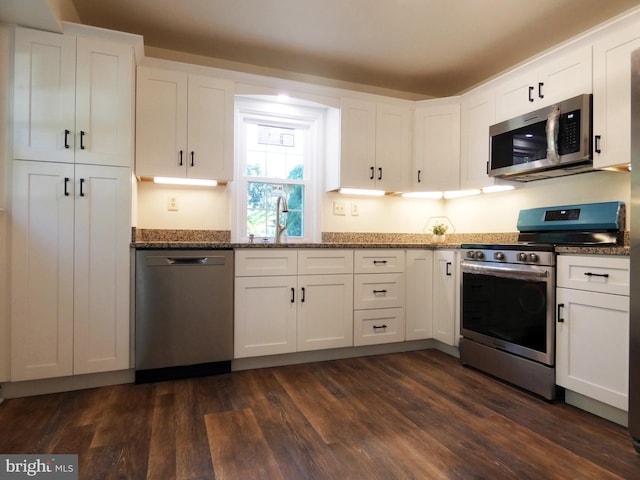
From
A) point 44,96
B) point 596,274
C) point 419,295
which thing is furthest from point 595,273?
point 44,96

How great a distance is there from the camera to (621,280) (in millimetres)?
1803

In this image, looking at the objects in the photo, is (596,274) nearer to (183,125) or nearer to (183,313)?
(183,313)

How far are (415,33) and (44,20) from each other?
2.40 meters

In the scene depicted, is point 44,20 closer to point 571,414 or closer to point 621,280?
point 621,280

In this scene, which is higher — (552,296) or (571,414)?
(552,296)

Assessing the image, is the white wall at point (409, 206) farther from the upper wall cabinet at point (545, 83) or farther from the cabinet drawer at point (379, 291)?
the cabinet drawer at point (379, 291)

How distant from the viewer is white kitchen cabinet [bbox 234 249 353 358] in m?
2.61

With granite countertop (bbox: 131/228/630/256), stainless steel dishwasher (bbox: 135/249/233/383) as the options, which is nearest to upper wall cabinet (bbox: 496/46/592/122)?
granite countertop (bbox: 131/228/630/256)

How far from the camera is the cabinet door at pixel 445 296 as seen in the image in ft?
9.55

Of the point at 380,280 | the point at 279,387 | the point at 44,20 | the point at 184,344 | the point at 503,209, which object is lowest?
the point at 279,387

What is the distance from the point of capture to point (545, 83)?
8.31 feet

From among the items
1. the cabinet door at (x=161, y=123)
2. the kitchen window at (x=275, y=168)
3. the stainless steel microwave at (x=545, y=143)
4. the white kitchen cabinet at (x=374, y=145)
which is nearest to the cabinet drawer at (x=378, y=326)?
the kitchen window at (x=275, y=168)

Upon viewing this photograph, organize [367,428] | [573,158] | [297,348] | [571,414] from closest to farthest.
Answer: [367,428], [571,414], [573,158], [297,348]

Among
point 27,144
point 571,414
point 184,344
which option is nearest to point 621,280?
point 571,414
